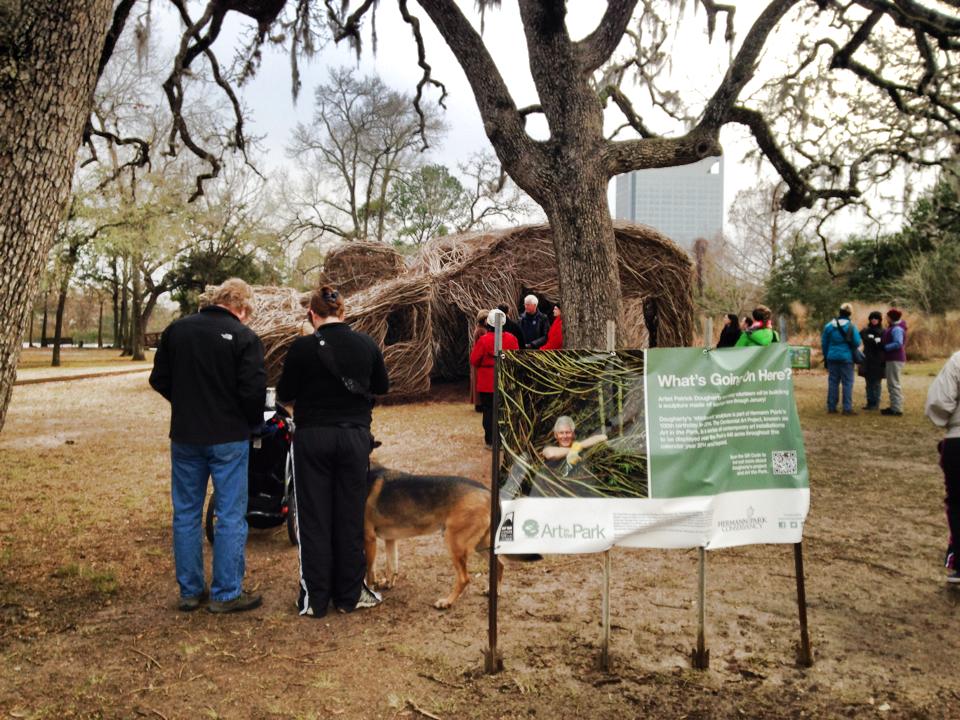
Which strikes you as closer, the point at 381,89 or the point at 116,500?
the point at 116,500

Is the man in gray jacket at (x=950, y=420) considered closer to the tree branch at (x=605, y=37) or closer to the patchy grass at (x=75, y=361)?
the tree branch at (x=605, y=37)

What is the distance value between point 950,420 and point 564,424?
2721mm

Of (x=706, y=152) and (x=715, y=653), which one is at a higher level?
(x=706, y=152)

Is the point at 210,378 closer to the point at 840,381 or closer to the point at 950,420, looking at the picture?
the point at 950,420

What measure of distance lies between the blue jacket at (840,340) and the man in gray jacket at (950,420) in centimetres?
835

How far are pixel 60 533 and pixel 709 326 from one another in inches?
224

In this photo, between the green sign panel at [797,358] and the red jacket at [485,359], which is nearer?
the green sign panel at [797,358]

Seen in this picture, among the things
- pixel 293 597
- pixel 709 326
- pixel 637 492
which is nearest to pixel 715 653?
pixel 637 492

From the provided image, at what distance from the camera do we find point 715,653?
150 inches

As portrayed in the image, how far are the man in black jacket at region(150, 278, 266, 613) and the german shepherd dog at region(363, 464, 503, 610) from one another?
0.83 meters

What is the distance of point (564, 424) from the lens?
→ 141 inches

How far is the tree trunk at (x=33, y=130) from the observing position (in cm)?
390

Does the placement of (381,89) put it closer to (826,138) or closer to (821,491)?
(826,138)

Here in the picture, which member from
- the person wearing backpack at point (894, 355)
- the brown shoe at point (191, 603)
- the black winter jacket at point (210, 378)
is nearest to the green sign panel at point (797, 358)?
the black winter jacket at point (210, 378)
